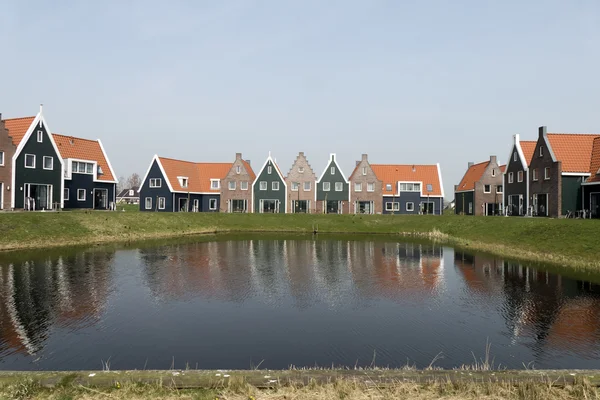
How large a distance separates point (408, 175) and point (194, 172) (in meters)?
35.6

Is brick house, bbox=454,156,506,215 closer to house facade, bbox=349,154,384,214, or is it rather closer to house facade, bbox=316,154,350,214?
house facade, bbox=349,154,384,214

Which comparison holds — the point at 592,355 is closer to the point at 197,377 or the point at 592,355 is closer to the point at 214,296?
the point at 197,377

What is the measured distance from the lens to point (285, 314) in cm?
1372

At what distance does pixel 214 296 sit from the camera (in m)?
16.0

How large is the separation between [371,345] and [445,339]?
7.15ft

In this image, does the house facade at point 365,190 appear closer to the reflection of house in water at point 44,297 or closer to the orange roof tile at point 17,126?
the orange roof tile at point 17,126

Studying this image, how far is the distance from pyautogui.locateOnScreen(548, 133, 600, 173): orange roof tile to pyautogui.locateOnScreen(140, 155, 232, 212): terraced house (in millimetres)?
47300

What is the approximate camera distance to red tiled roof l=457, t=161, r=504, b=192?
2501 inches

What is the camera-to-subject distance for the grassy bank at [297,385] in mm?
6605

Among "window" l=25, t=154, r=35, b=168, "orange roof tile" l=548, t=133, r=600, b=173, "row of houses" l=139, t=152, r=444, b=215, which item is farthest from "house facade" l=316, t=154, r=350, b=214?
"window" l=25, t=154, r=35, b=168

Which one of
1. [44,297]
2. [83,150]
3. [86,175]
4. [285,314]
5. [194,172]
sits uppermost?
[83,150]

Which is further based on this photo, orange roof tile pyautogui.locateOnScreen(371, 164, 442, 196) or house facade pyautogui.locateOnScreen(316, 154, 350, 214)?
orange roof tile pyautogui.locateOnScreen(371, 164, 442, 196)

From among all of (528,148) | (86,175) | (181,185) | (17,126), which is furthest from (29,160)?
Result: (528,148)

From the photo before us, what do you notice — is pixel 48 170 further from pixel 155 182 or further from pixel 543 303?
pixel 543 303
